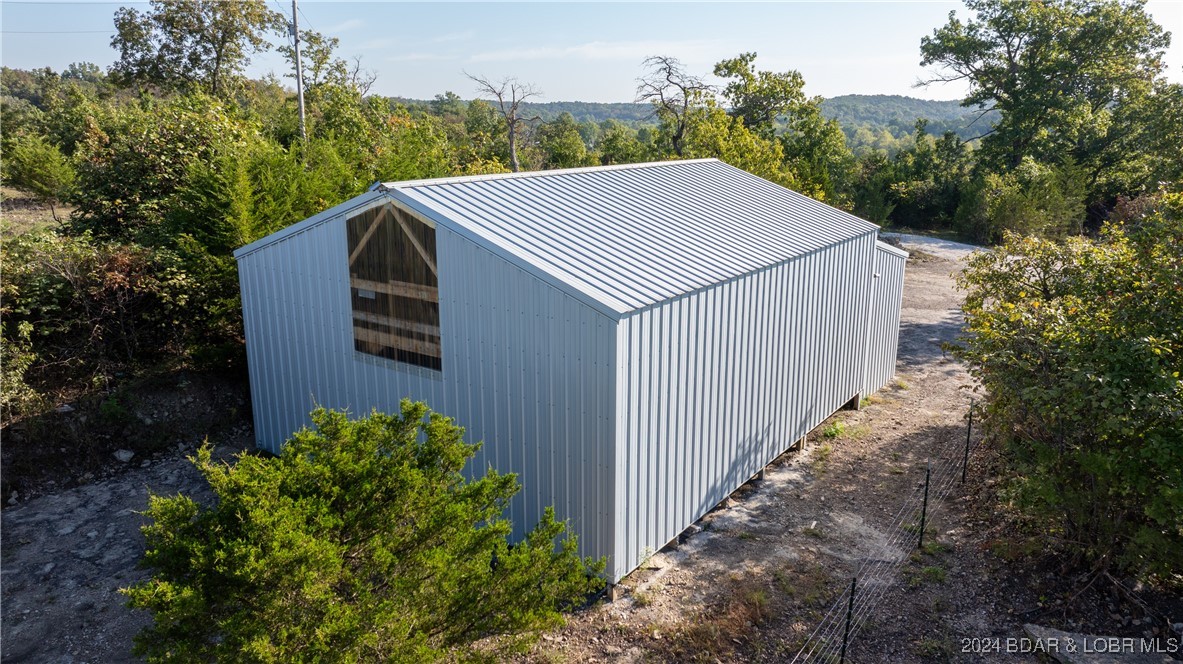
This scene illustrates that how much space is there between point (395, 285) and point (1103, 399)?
22.4ft

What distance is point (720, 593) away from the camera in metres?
7.19

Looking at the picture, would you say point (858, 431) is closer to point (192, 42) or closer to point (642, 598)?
point (642, 598)

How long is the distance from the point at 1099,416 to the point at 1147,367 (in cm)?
56

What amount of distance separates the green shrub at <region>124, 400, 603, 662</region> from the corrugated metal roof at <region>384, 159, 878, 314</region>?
91.5 inches

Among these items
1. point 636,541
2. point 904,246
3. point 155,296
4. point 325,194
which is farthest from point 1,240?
point 904,246

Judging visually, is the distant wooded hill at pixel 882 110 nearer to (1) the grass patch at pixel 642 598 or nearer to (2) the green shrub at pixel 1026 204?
(2) the green shrub at pixel 1026 204

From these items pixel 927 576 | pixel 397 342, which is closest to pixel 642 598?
pixel 927 576

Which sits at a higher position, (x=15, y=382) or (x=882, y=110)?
(x=882, y=110)

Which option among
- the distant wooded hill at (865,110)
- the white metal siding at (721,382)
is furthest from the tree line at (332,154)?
the distant wooded hill at (865,110)

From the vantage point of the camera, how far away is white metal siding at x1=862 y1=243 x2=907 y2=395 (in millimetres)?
12359

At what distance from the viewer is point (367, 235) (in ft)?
25.5

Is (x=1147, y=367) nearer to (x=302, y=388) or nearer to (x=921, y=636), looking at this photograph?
(x=921, y=636)

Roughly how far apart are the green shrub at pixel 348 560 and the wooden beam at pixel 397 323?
2548 millimetres

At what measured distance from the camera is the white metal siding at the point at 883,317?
1236 cm
